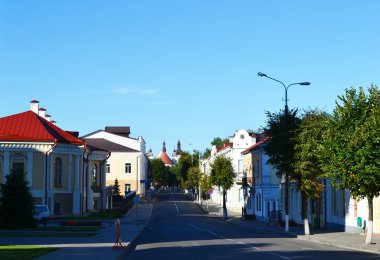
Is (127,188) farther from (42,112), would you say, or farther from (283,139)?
(283,139)

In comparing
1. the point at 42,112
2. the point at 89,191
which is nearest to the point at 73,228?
the point at 89,191

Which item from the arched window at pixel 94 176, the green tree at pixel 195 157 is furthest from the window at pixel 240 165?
the green tree at pixel 195 157

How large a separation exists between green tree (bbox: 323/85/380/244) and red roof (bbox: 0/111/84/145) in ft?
109

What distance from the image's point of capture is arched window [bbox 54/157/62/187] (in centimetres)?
5838

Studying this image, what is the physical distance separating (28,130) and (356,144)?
122 ft

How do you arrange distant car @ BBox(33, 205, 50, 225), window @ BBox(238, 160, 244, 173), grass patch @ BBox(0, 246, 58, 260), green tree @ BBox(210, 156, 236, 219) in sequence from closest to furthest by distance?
grass patch @ BBox(0, 246, 58, 260), distant car @ BBox(33, 205, 50, 225), green tree @ BBox(210, 156, 236, 219), window @ BBox(238, 160, 244, 173)

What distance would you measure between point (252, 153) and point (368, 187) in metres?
41.4

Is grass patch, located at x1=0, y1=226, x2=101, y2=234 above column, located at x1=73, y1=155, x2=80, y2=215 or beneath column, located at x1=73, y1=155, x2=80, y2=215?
beneath

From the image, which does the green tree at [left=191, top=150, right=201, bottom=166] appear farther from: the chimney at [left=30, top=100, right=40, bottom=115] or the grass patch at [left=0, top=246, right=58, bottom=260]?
the grass patch at [left=0, top=246, right=58, bottom=260]

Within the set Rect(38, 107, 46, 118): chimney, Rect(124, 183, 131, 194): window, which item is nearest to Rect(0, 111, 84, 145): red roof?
Rect(38, 107, 46, 118): chimney

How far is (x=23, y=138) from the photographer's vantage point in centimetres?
5631

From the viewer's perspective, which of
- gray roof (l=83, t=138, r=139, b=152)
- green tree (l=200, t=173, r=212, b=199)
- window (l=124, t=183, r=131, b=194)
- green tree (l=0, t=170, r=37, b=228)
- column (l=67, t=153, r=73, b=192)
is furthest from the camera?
window (l=124, t=183, r=131, b=194)

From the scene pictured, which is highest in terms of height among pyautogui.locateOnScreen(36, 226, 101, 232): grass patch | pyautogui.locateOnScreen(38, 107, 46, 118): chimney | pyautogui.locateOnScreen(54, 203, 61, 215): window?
pyautogui.locateOnScreen(38, 107, 46, 118): chimney

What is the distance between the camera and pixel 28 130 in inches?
2283
